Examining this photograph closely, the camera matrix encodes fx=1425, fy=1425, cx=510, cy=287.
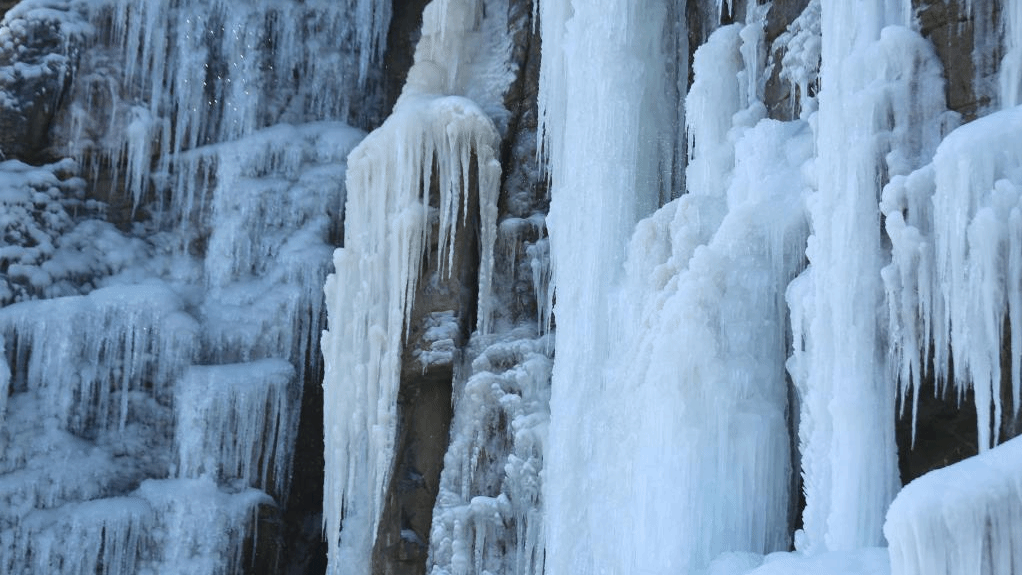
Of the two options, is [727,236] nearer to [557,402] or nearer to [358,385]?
[557,402]

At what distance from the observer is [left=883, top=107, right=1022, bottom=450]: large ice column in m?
6.05

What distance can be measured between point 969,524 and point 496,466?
5.89 m

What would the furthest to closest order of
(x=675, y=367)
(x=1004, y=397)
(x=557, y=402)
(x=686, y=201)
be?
(x=557, y=402)
(x=686, y=201)
(x=675, y=367)
(x=1004, y=397)

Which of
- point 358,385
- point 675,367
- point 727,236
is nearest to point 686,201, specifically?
point 727,236

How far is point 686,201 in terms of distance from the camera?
853 cm

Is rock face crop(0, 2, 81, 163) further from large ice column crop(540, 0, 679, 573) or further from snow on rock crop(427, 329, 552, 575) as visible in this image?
large ice column crop(540, 0, 679, 573)

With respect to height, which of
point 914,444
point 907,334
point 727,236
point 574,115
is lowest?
point 914,444

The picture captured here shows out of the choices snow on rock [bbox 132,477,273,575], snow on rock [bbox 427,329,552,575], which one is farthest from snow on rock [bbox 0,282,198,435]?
snow on rock [bbox 427,329,552,575]

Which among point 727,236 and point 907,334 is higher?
point 727,236

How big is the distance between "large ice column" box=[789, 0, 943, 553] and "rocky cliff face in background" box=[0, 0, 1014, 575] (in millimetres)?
228

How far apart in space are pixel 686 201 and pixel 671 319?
2.93 feet

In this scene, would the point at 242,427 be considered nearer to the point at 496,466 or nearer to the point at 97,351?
the point at 97,351

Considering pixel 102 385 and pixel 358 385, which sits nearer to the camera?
pixel 358 385

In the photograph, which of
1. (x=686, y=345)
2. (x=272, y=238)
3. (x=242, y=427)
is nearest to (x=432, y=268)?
(x=242, y=427)
